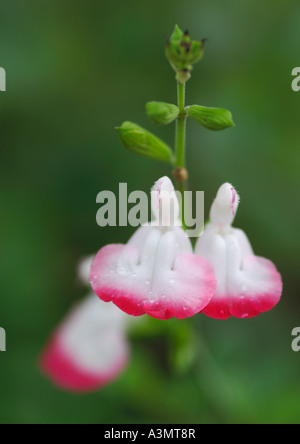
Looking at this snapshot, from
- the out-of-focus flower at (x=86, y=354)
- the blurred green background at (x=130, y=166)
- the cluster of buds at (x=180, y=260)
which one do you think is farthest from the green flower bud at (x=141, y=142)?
the blurred green background at (x=130, y=166)

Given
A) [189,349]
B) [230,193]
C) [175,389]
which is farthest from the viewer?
[175,389]

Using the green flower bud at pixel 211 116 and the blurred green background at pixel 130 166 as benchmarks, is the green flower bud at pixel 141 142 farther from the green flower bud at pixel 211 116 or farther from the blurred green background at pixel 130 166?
the blurred green background at pixel 130 166

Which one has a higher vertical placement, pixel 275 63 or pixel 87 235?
pixel 275 63

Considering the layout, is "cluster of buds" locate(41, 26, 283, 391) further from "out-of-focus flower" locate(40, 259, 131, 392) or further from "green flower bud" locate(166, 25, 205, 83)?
"out-of-focus flower" locate(40, 259, 131, 392)

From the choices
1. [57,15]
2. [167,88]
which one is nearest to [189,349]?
[167,88]

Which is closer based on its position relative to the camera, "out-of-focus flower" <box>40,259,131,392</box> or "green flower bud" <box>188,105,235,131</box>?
"green flower bud" <box>188,105,235,131</box>

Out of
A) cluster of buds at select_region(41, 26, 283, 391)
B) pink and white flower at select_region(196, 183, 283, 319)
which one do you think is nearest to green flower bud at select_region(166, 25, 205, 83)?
cluster of buds at select_region(41, 26, 283, 391)

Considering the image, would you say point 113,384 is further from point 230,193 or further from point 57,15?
point 57,15
